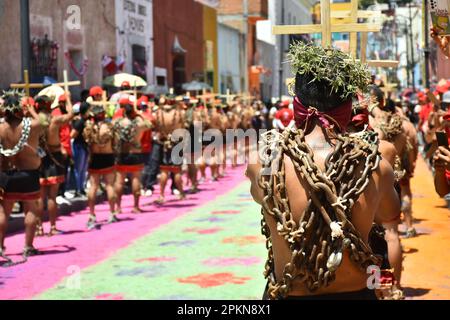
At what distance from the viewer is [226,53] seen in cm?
2806

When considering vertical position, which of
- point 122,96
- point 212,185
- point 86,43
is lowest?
point 212,185

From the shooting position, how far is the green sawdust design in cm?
805

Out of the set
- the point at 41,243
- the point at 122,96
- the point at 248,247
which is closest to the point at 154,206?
the point at 122,96

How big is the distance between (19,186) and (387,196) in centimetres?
708

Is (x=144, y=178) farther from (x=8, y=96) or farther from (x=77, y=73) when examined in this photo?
(x=8, y=96)

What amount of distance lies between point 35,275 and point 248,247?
2716mm

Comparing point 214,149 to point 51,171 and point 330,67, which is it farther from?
point 330,67

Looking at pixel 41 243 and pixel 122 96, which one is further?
pixel 122 96

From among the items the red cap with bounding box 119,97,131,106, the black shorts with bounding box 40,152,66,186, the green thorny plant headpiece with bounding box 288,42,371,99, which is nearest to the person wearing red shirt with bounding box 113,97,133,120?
the red cap with bounding box 119,97,131,106

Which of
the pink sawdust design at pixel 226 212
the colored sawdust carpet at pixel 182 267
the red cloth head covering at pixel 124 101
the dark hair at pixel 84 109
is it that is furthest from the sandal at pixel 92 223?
Answer: the red cloth head covering at pixel 124 101

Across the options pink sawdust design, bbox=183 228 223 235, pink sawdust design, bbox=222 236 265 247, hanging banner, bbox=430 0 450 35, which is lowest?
pink sawdust design, bbox=183 228 223 235

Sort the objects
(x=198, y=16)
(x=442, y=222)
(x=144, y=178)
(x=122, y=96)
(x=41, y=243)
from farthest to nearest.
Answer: (x=198, y=16)
(x=144, y=178)
(x=122, y=96)
(x=442, y=222)
(x=41, y=243)

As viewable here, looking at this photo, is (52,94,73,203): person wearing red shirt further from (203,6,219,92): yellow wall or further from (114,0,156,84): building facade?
(203,6,219,92): yellow wall

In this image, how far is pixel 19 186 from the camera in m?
10.3
